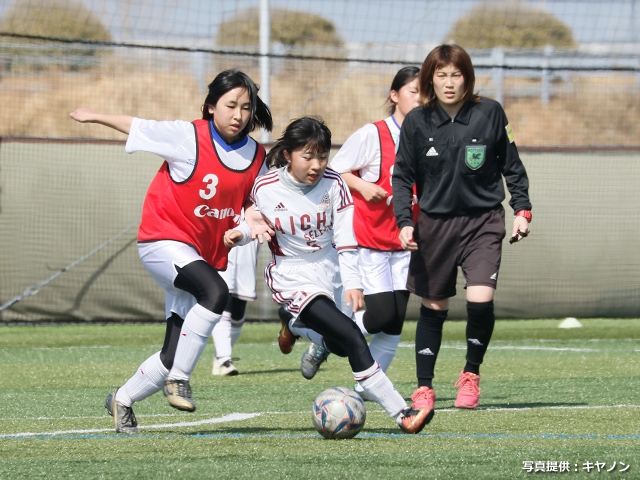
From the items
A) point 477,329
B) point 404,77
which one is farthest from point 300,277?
point 404,77

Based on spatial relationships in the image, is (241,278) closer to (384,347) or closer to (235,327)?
(235,327)

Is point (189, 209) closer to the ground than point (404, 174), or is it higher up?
closer to the ground

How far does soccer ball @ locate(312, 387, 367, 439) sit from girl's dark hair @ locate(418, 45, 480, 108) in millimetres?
1971

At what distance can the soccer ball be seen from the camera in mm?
5355

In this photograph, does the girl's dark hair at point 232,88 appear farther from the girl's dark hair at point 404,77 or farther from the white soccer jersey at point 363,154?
the girl's dark hair at point 404,77

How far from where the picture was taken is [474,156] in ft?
20.7

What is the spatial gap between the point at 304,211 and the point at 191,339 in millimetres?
903

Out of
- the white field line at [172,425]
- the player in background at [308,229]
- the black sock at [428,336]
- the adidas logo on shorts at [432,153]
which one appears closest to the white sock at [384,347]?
the black sock at [428,336]

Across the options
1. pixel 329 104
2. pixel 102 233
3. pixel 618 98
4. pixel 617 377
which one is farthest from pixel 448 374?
pixel 618 98

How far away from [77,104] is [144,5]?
1322 centimetres

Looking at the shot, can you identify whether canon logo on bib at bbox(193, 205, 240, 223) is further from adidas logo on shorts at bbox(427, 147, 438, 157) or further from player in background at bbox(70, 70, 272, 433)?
adidas logo on shorts at bbox(427, 147, 438, 157)

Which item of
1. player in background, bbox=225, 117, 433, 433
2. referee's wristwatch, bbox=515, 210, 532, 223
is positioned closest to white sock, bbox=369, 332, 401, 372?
player in background, bbox=225, 117, 433, 433

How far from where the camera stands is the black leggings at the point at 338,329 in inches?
216

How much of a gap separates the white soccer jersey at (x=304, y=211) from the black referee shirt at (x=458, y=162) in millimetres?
551
